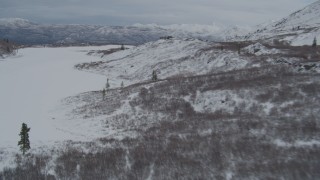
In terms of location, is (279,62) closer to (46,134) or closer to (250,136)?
(250,136)

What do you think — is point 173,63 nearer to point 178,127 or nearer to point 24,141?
point 178,127

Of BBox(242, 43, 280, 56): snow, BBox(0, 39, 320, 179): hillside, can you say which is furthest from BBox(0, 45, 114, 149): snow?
BBox(242, 43, 280, 56): snow

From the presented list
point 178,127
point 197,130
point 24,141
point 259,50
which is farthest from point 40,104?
point 259,50

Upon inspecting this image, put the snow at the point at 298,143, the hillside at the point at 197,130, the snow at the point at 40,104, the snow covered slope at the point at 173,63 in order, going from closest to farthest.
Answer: the hillside at the point at 197,130 → the snow at the point at 298,143 → the snow at the point at 40,104 → the snow covered slope at the point at 173,63

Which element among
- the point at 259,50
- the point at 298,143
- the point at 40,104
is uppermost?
the point at 259,50

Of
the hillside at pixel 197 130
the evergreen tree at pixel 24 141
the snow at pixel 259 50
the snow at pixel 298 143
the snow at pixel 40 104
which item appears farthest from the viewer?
the snow at pixel 259 50

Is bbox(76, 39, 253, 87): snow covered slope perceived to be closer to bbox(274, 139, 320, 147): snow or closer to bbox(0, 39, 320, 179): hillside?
bbox(0, 39, 320, 179): hillside

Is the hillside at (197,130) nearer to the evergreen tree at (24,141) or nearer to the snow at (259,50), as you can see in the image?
the evergreen tree at (24,141)

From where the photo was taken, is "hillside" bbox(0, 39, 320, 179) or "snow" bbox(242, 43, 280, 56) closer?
"hillside" bbox(0, 39, 320, 179)

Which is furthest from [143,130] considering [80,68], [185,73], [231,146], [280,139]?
[80,68]

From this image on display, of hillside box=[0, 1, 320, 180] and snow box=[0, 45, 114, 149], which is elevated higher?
hillside box=[0, 1, 320, 180]

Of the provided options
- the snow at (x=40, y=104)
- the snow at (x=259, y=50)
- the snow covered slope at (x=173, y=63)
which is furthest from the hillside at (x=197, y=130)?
the snow at (x=259, y=50)
